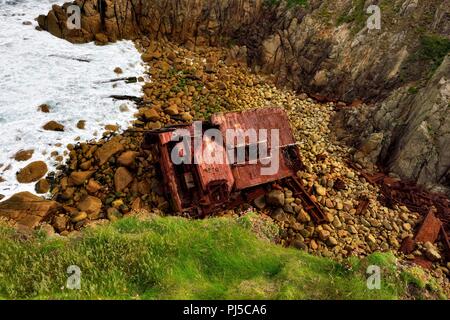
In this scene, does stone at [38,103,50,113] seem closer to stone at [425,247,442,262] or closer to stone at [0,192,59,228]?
stone at [0,192,59,228]

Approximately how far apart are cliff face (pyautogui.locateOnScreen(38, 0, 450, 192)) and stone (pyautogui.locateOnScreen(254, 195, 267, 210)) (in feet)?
20.1

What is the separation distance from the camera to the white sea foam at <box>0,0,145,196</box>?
50.2 feet

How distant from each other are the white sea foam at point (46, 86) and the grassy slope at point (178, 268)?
6890 mm

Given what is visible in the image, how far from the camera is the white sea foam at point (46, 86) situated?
15289mm

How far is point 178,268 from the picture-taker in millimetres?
8125

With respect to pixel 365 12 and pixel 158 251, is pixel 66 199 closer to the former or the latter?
pixel 158 251

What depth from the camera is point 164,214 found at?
43.9 ft

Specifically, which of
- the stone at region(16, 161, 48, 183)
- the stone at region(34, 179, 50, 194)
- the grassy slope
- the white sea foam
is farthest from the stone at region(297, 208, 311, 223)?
the stone at region(16, 161, 48, 183)

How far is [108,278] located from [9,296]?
2.04 meters

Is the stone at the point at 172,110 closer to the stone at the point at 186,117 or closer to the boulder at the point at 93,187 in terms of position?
the stone at the point at 186,117

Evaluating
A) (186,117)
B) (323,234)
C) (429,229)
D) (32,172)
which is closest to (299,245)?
(323,234)

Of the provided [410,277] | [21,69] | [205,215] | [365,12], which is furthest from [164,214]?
[365,12]

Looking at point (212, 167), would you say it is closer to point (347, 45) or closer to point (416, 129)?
point (416, 129)

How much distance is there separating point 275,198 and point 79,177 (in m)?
8.45
